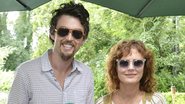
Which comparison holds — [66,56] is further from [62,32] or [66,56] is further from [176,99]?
[176,99]

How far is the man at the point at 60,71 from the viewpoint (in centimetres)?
212

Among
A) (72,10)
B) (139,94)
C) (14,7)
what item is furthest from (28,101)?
(14,7)

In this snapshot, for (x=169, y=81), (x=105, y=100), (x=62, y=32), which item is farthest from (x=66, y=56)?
(x=169, y=81)

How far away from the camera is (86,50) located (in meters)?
9.52

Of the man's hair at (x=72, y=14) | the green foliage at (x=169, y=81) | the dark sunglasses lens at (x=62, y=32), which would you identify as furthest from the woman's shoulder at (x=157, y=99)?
the green foliage at (x=169, y=81)

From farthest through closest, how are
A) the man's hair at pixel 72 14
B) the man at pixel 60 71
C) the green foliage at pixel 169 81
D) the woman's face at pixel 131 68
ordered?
the green foliage at pixel 169 81
the woman's face at pixel 131 68
the man's hair at pixel 72 14
the man at pixel 60 71

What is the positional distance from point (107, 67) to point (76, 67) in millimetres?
383

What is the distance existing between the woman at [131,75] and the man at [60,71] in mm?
255

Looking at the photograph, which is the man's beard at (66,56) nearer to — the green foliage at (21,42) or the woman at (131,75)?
the woman at (131,75)

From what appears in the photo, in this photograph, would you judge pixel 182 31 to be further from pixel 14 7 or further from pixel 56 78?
pixel 56 78

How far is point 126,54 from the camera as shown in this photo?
2477mm

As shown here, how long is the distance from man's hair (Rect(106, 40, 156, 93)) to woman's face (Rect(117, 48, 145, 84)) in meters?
0.03

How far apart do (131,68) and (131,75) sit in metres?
0.06

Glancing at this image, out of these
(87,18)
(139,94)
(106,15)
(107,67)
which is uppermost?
(106,15)
